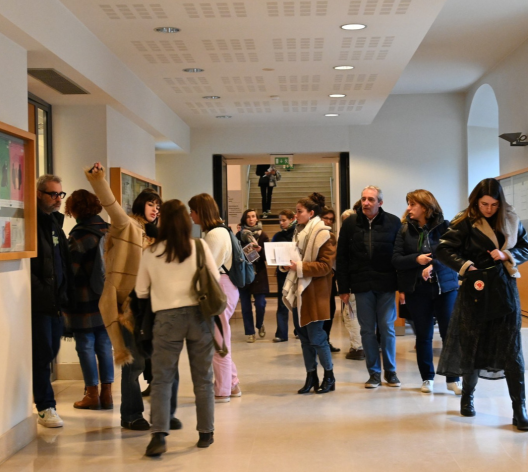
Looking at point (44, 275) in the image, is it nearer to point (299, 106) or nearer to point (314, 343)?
point (314, 343)

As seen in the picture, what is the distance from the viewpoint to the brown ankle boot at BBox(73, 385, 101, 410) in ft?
16.8

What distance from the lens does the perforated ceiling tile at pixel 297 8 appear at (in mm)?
5094

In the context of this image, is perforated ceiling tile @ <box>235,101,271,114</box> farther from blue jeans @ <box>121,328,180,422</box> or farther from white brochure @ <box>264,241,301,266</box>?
blue jeans @ <box>121,328,180,422</box>

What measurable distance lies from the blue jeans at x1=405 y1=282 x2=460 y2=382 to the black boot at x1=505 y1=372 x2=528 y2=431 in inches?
34.5

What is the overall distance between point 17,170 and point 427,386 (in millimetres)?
3348

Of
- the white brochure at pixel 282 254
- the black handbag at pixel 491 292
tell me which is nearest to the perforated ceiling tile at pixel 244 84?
the white brochure at pixel 282 254

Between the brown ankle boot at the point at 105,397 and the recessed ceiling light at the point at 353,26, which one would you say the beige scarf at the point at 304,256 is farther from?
the recessed ceiling light at the point at 353,26

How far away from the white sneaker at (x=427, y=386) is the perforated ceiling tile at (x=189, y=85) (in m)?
3.91

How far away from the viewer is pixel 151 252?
396 centimetres

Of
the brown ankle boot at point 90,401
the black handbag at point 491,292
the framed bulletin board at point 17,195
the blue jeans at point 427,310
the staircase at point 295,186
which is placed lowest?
the brown ankle boot at point 90,401

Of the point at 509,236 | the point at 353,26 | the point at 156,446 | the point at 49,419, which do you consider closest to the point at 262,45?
the point at 353,26

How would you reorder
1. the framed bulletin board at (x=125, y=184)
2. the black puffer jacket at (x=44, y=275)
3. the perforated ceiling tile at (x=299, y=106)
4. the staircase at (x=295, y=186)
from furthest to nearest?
1. the staircase at (x=295, y=186)
2. the perforated ceiling tile at (x=299, y=106)
3. the framed bulletin board at (x=125, y=184)
4. the black puffer jacket at (x=44, y=275)

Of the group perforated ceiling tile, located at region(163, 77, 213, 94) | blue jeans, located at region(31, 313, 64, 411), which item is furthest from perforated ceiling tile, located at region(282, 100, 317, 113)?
blue jeans, located at region(31, 313, 64, 411)

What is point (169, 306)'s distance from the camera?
3.92 meters
